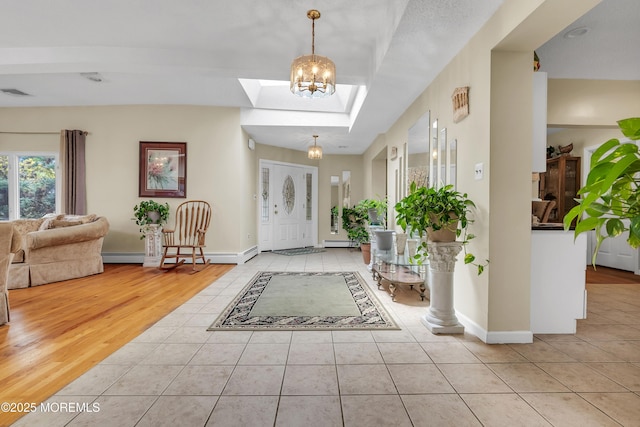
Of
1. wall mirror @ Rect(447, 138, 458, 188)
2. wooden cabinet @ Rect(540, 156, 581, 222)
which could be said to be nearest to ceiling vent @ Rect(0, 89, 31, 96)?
wall mirror @ Rect(447, 138, 458, 188)

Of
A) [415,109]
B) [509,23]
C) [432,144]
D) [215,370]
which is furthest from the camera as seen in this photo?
[415,109]

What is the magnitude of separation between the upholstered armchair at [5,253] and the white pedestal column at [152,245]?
2.51m

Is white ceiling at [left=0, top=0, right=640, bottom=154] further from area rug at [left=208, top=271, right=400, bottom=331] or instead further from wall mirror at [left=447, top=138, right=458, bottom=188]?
area rug at [left=208, top=271, right=400, bottom=331]

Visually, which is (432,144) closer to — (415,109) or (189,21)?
(415,109)

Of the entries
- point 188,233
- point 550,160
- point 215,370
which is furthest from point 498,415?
point 550,160

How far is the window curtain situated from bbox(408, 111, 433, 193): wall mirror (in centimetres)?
533

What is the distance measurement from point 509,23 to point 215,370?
2871 mm

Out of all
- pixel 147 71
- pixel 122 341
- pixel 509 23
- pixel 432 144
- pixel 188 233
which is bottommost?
pixel 122 341

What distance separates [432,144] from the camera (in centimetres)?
351

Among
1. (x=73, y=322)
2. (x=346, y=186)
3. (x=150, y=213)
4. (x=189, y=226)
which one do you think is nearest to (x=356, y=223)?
(x=346, y=186)

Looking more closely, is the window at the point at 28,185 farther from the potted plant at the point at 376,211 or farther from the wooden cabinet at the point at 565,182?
the wooden cabinet at the point at 565,182

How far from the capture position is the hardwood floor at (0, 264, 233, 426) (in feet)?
6.04

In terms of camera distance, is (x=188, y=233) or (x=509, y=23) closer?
(x=509, y=23)

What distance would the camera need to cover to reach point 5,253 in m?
2.61
